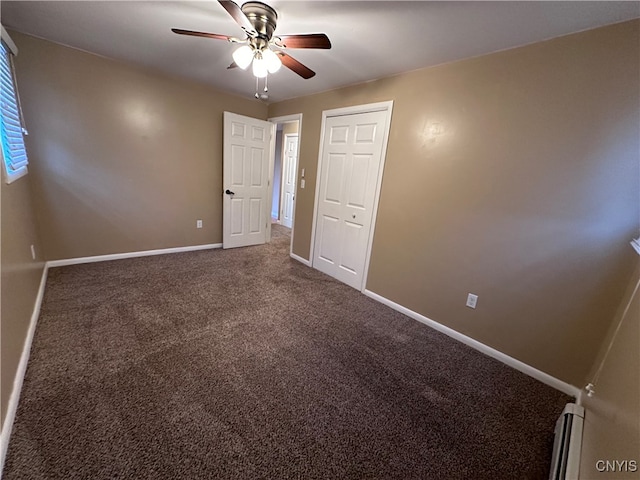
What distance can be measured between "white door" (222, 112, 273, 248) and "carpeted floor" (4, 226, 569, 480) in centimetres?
170

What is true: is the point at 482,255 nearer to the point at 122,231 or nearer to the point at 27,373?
the point at 27,373

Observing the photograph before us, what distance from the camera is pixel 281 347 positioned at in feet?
6.42

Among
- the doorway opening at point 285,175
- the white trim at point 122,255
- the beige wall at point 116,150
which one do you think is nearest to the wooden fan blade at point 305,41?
the beige wall at point 116,150

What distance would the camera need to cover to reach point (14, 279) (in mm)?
1573

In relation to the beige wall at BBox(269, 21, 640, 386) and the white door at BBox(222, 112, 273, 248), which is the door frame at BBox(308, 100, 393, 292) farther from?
the white door at BBox(222, 112, 273, 248)

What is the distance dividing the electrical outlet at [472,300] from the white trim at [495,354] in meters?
0.29

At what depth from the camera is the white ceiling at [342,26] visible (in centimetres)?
149

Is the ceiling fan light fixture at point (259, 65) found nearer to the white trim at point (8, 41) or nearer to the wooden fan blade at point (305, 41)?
the wooden fan blade at point (305, 41)

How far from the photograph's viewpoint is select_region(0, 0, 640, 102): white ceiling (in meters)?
1.49

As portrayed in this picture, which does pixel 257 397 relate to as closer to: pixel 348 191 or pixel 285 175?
pixel 348 191

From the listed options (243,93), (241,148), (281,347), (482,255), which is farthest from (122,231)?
(482,255)

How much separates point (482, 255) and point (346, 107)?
6.96ft

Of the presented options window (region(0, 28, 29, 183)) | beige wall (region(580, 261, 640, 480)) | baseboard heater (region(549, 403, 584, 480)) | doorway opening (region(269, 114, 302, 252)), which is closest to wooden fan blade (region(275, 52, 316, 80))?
window (region(0, 28, 29, 183))

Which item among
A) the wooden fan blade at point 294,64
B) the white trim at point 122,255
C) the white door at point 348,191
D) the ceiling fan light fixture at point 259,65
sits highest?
the wooden fan blade at point 294,64
